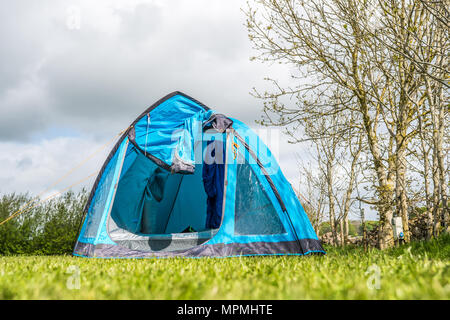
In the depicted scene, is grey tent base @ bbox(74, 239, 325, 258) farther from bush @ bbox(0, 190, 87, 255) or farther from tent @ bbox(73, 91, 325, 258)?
bush @ bbox(0, 190, 87, 255)

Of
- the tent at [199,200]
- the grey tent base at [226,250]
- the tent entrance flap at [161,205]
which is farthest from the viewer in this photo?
the tent entrance flap at [161,205]

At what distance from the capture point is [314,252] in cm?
466

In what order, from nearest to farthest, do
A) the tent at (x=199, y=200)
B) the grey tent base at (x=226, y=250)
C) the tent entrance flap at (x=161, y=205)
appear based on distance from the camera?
the grey tent base at (x=226, y=250) < the tent at (x=199, y=200) < the tent entrance flap at (x=161, y=205)

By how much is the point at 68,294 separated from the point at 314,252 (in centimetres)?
374

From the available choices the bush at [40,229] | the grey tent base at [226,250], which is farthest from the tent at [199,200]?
the bush at [40,229]

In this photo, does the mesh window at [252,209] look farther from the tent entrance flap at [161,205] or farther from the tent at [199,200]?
the tent entrance flap at [161,205]

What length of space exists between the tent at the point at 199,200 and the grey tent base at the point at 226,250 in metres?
0.01

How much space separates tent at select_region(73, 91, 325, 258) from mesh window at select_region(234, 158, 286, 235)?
0.01 metres

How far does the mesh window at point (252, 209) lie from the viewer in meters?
4.71

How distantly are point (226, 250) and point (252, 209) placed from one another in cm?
68

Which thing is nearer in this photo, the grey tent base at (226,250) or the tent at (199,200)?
the grey tent base at (226,250)

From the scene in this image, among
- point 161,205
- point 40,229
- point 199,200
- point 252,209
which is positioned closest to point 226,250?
point 252,209
